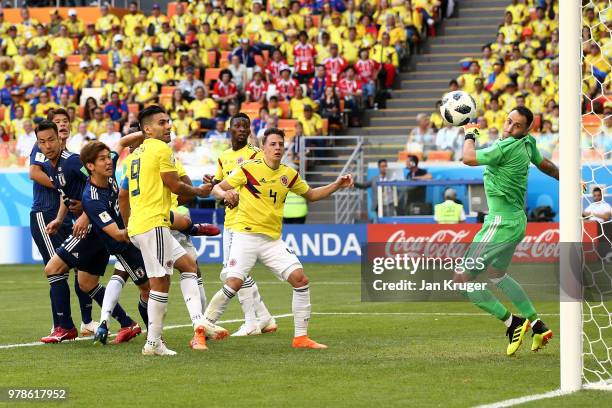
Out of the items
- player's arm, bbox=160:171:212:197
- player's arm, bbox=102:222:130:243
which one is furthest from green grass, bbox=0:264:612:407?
player's arm, bbox=160:171:212:197

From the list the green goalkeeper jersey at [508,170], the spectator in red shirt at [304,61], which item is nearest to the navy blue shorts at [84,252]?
the green goalkeeper jersey at [508,170]

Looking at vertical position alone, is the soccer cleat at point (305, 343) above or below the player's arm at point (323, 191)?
→ below

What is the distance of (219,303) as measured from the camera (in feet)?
41.1

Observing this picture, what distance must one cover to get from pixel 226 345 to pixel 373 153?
1647cm

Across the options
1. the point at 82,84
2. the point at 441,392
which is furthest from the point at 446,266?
the point at 82,84

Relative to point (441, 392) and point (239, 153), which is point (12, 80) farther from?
point (441, 392)

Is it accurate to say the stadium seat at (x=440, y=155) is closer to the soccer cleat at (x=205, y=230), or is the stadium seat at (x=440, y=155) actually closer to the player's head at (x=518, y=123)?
the soccer cleat at (x=205, y=230)

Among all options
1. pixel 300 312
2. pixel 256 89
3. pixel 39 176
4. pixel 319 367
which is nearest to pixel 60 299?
pixel 39 176

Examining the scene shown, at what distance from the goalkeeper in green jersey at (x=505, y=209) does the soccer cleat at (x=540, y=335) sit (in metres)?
0.03

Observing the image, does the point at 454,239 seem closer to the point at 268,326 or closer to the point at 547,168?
the point at 268,326

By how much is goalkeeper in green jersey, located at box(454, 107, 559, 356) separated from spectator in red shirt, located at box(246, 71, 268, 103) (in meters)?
20.3

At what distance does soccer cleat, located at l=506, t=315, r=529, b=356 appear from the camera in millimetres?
11055

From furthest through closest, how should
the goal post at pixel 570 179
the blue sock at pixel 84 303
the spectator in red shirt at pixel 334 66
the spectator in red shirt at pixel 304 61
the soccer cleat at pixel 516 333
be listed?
the spectator in red shirt at pixel 304 61, the spectator in red shirt at pixel 334 66, the blue sock at pixel 84 303, the soccer cleat at pixel 516 333, the goal post at pixel 570 179

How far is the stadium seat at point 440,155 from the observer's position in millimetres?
26969
